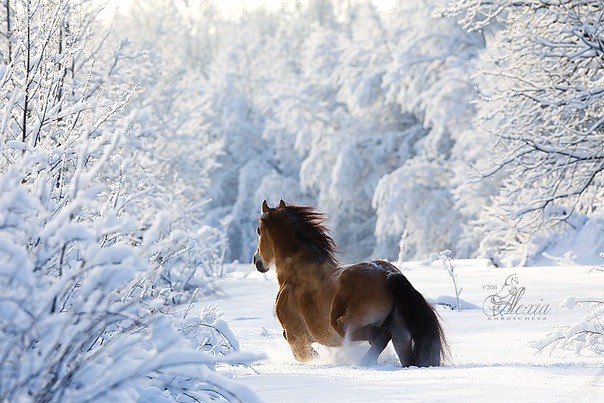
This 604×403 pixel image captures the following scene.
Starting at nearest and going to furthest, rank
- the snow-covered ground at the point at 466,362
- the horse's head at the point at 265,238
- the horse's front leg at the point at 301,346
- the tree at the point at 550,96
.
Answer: the snow-covered ground at the point at 466,362 < the horse's front leg at the point at 301,346 < the horse's head at the point at 265,238 < the tree at the point at 550,96

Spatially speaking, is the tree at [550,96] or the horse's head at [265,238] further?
the tree at [550,96]

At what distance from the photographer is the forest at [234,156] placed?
235 cm

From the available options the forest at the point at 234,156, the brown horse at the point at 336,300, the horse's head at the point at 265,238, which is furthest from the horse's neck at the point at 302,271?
the forest at the point at 234,156

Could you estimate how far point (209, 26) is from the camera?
6212 cm

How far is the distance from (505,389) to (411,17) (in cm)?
2852

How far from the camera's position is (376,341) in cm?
514

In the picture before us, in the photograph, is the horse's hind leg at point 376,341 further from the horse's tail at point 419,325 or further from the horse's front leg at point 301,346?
the horse's front leg at point 301,346

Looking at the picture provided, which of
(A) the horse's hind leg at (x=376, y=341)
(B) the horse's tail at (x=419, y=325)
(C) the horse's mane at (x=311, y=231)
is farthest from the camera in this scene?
(C) the horse's mane at (x=311, y=231)

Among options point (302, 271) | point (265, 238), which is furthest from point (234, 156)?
point (302, 271)

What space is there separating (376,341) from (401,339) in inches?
6.2

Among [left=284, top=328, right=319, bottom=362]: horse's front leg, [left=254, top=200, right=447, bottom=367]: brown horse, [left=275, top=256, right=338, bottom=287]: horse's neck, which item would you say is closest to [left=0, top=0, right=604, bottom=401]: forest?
[left=254, top=200, right=447, bottom=367]: brown horse

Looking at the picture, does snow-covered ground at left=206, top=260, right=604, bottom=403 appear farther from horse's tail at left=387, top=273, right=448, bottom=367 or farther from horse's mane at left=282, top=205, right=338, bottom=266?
horse's mane at left=282, top=205, right=338, bottom=266

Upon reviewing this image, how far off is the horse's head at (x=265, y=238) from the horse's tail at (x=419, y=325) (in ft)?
4.57

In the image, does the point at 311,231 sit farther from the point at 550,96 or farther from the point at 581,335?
the point at 550,96
